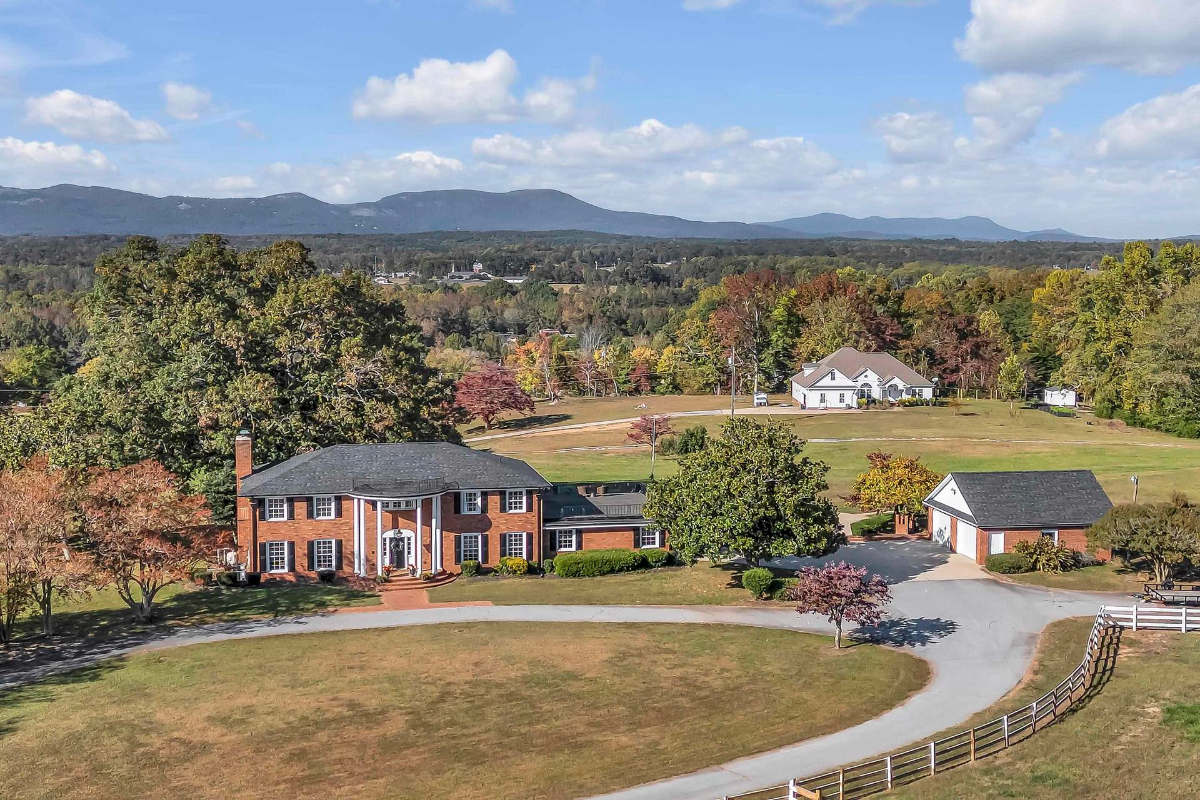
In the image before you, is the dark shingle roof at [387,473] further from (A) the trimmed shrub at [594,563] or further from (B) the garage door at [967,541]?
(B) the garage door at [967,541]

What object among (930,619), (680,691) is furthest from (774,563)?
(680,691)

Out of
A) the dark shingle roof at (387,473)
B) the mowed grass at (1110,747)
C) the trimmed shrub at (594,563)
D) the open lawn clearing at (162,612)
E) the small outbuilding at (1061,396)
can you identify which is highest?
the dark shingle roof at (387,473)

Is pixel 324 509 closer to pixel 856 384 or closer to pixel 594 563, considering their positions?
pixel 594 563

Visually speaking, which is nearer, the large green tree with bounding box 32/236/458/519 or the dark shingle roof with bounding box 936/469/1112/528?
the dark shingle roof with bounding box 936/469/1112/528

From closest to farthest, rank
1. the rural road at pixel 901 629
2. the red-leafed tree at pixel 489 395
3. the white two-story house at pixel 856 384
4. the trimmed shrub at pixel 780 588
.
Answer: the rural road at pixel 901 629 → the trimmed shrub at pixel 780 588 → the red-leafed tree at pixel 489 395 → the white two-story house at pixel 856 384

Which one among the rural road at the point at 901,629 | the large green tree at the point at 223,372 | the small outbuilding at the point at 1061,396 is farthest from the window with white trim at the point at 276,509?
the small outbuilding at the point at 1061,396

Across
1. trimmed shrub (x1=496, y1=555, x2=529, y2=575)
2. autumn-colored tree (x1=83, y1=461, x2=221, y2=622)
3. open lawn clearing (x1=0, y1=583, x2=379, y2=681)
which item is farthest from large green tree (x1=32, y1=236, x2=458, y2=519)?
trimmed shrub (x1=496, y1=555, x2=529, y2=575)

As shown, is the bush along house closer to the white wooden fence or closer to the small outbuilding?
the white wooden fence
